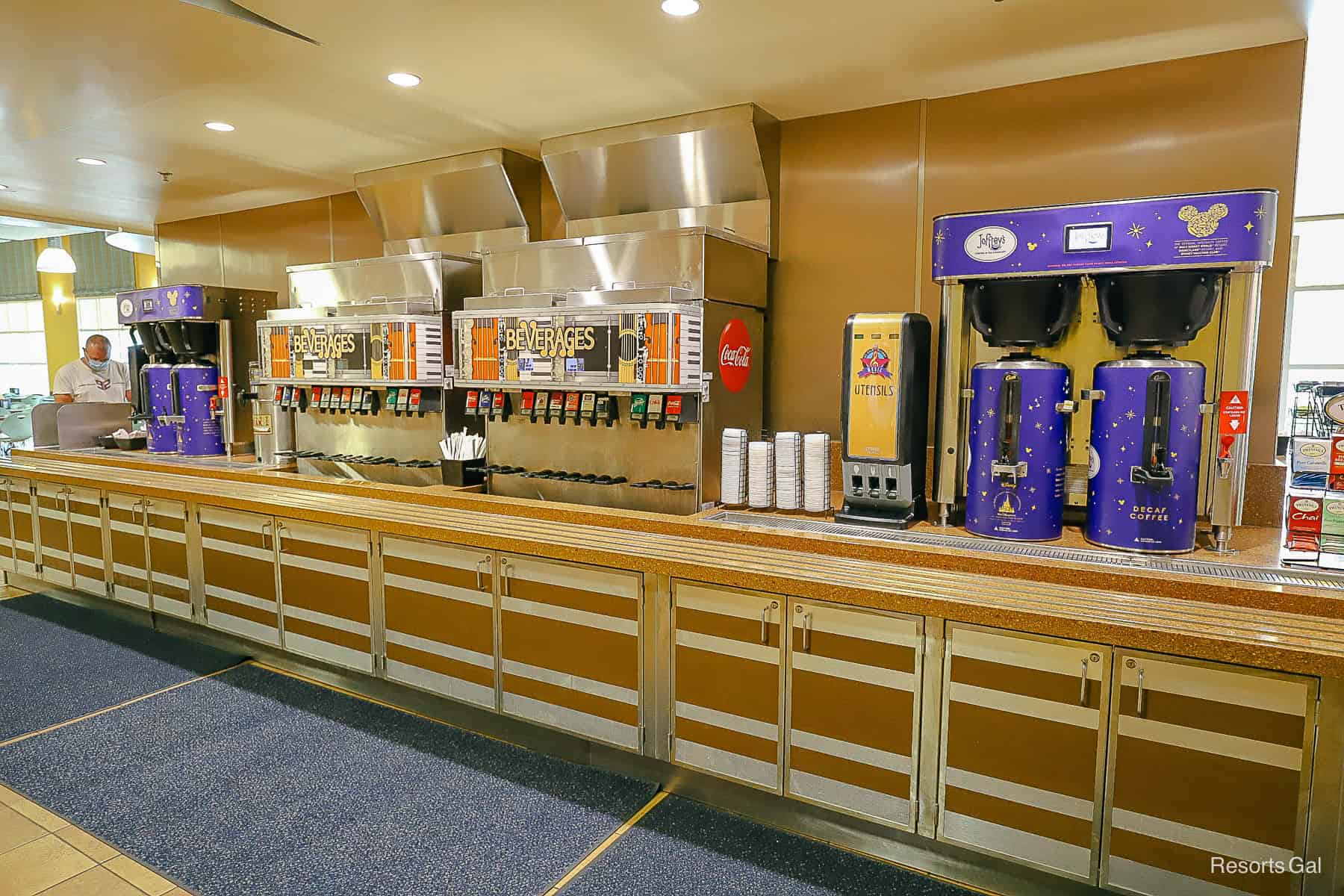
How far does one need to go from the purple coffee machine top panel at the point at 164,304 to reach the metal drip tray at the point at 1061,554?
385 centimetres

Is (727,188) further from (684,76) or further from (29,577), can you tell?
(29,577)

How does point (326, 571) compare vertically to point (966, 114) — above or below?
below

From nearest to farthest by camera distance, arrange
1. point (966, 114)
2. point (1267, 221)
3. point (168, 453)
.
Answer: point (1267, 221) → point (966, 114) → point (168, 453)

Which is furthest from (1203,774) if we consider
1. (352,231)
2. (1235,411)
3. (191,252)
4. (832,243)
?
(191,252)

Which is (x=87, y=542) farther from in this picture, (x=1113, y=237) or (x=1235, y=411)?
(x=1235, y=411)

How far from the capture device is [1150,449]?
93.8 inches

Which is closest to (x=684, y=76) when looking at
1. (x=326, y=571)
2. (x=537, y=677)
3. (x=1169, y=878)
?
(x=537, y=677)

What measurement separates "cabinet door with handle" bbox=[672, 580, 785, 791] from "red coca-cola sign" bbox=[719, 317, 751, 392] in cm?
102

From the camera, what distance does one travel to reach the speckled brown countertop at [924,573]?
196 centimetres

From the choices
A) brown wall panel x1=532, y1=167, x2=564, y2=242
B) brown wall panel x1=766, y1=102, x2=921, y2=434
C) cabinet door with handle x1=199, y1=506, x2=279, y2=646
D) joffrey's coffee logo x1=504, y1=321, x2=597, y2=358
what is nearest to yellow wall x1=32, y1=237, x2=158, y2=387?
cabinet door with handle x1=199, y1=506, x2=279, y2=646

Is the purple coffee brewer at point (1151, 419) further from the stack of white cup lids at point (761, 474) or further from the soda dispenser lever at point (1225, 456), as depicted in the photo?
the stack of white cup lids at point (761, 474)

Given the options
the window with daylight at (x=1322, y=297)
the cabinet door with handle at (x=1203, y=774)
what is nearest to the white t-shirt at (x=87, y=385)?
the cabinet door with handle at (x=1203, y=774)

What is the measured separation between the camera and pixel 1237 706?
1.90 meters

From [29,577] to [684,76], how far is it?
5.44 m
